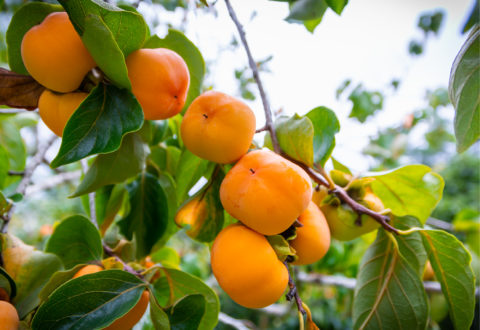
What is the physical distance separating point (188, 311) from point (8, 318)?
339 mm

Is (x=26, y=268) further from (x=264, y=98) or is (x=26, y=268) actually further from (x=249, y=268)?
(x=264, y=98)

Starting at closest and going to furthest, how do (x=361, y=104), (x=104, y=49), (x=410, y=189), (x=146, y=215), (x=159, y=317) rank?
(x=104, y=49) → (x=159, y=317) → (x=410, y=189) → (x=146, y=215) → (x=361, y=104)

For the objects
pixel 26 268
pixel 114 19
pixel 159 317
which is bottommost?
pixel 26 268

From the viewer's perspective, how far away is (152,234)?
979 mm

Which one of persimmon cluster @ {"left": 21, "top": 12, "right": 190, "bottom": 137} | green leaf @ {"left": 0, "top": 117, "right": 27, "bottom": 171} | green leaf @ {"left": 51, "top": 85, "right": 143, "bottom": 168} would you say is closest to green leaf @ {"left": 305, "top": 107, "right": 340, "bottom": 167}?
persimmon cluster @ {"left": 21, "top": 12, "right": 190, "bottom": 137}

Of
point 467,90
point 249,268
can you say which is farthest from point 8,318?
point 467,90

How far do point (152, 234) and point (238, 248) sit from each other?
449 mm

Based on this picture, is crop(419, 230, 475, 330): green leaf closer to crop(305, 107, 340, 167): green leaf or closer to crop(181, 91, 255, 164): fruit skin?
crop(305, 107, 340, 167): green leaf

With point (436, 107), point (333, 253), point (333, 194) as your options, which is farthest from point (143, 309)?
point (436, 107)

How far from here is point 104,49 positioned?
563 millimetres

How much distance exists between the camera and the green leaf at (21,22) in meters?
0.67

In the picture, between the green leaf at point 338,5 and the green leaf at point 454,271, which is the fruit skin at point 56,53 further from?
the green leaf at point 454,271

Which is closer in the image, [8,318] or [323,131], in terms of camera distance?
[8,318]

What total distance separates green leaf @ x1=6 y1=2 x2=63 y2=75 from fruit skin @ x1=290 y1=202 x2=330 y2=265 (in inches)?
26.4
